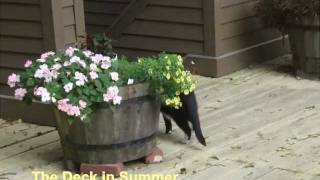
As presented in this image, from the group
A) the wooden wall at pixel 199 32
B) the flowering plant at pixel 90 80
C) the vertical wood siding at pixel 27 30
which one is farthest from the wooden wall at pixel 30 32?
the wooden wall at pixel 199 32

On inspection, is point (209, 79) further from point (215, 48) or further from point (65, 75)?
point (65, 75)

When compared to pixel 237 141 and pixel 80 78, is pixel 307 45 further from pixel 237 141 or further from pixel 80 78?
pixel 80 78

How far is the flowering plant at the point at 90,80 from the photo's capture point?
372cm

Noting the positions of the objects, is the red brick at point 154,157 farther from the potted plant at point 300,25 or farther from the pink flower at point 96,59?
the potted plant at point 300,25

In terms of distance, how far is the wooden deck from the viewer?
4.05 m

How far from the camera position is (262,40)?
23.6 ft

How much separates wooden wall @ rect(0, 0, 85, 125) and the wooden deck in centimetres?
19

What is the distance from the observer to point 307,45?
634 cm

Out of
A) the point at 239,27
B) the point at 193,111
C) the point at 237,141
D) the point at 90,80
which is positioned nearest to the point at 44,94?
the point at 90,80

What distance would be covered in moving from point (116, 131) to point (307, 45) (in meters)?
3.00

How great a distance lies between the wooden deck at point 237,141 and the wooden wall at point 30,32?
7.3 inches

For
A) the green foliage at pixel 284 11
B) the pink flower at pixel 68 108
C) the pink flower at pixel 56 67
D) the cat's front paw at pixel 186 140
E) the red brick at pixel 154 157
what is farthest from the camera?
the green foliage at pixel 284 11

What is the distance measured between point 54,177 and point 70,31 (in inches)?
54.0

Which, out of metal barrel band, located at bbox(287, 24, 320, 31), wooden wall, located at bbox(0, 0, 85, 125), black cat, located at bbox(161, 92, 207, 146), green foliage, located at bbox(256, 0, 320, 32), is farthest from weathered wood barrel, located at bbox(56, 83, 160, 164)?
metal barrel band, located at bbox(287, 24, 320, 31)
